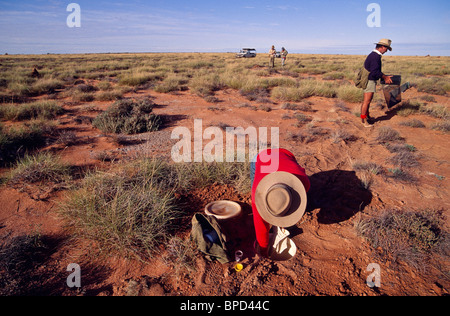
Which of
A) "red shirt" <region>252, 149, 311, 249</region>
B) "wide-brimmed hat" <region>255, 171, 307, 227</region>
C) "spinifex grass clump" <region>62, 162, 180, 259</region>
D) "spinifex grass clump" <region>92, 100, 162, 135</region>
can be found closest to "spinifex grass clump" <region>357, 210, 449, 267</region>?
"red shirt" <region>252, 149, 311, 249</region>

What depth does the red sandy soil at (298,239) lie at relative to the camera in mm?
2174

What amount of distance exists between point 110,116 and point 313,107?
7.20 m

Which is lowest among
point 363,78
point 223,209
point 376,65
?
point 223,209

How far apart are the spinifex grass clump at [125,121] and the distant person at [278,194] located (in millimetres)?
4813

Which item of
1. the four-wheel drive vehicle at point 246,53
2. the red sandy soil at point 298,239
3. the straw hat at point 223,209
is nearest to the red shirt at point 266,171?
the red sandy soil at point 298,239

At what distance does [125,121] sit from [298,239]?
541cm

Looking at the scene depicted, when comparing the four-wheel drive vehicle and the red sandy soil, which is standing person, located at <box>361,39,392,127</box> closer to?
the red sandy soil

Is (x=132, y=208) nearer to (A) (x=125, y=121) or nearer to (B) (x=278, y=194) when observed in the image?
(B) (x=278, y=194)

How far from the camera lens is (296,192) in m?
2.19

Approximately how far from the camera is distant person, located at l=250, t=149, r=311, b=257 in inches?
80.5

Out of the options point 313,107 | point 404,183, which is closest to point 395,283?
point 404,183

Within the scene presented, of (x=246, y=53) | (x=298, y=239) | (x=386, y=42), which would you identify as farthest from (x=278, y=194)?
(x=246, y=53)

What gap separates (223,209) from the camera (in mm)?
3189

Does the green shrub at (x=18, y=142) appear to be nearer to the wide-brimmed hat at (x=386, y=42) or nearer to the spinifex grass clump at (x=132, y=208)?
the spinifex grass clump at (x=132, y=208)
